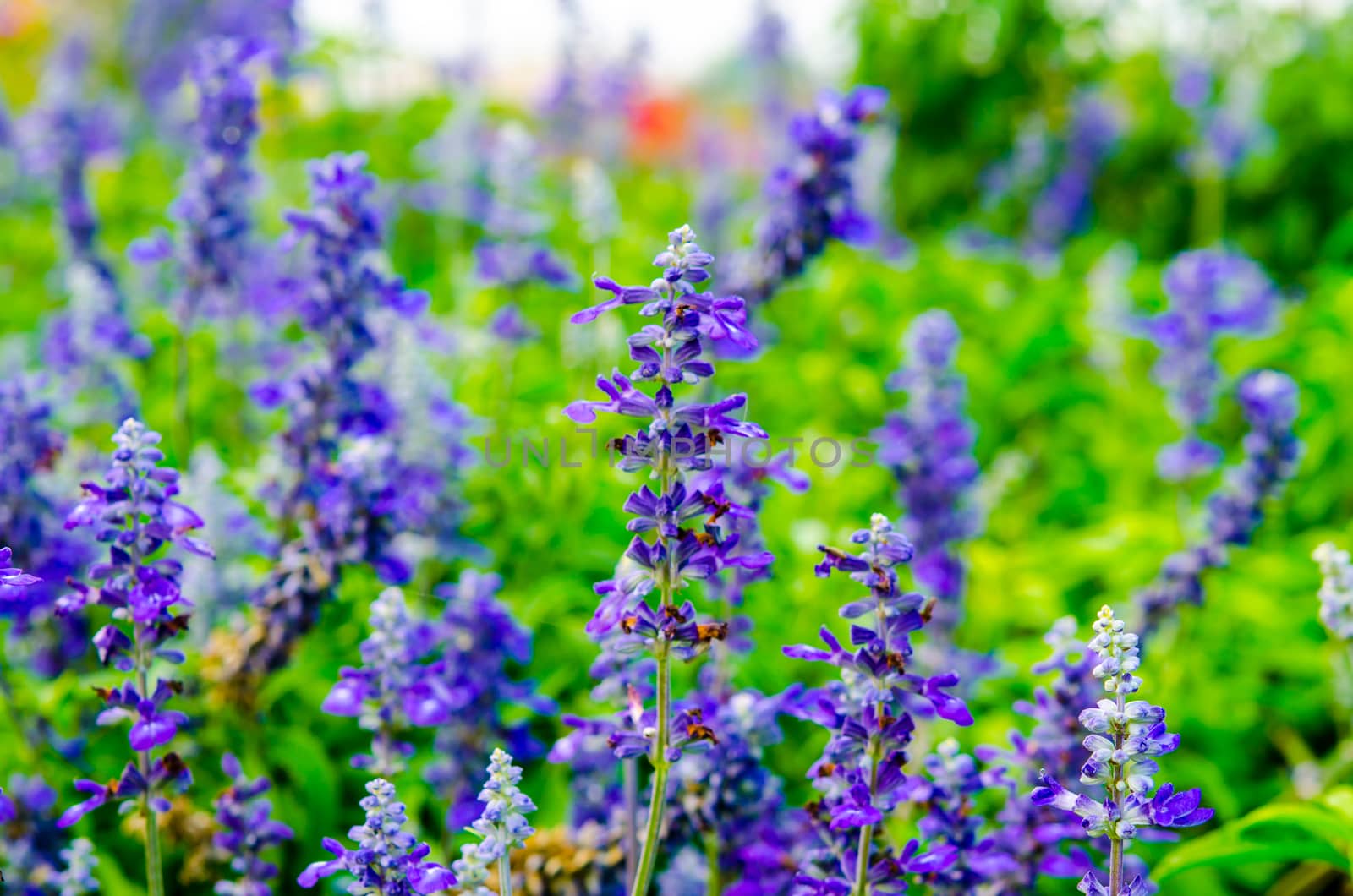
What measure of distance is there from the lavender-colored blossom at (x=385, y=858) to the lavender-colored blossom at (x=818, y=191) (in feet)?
7.62

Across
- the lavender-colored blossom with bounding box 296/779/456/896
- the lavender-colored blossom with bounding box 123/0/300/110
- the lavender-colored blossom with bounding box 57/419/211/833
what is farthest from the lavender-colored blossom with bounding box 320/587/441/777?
the lavender-colored blossom with bounding box 123/0/300/110

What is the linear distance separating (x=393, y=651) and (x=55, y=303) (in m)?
5.38

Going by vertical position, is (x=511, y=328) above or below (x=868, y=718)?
above

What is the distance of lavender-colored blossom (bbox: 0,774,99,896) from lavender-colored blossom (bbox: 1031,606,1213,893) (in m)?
2.29

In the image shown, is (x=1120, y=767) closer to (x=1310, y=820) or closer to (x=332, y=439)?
(x=1310, y=820)

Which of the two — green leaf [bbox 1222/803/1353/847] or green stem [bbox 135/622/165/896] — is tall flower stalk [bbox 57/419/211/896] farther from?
green leaf [bbox 1222/803/1353/847]

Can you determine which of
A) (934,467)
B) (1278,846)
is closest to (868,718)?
(1278,846)

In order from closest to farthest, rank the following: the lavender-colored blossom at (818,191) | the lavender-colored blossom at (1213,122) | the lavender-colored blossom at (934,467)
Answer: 1. the lavender-colored blossom at (818,191)
2. the lavender-colored blossom at (934,467)
3. the lavender-colored blossom at (1213,122)

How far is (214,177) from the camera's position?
13.0ft

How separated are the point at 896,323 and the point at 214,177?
380 centimetres

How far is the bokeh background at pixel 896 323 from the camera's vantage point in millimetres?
3891

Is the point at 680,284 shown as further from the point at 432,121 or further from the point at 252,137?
the point at 432,121

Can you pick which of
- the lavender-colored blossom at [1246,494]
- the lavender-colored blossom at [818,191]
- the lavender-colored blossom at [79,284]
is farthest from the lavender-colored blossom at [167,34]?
the lavender-colored blossom at [1246,494]

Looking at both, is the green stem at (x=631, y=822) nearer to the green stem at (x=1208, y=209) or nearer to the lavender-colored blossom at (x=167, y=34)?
the lavender-colored blossom at (x=167, y=34)
